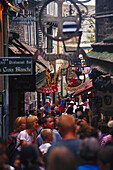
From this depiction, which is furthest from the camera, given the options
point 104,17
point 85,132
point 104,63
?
point 104,17

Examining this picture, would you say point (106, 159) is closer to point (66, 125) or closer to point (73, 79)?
point (66, 125)

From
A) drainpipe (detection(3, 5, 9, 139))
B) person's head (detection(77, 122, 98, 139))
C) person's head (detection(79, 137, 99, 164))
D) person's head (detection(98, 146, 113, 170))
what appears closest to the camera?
person's head (detection(98, 146, 113, 170))

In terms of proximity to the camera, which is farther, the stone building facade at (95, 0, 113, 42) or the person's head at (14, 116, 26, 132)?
the stone building facade at (95, 0, 113, 42)

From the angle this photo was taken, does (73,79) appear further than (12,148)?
Yes

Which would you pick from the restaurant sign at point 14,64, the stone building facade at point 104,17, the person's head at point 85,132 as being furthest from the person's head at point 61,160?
the stone building facade at point 104,17

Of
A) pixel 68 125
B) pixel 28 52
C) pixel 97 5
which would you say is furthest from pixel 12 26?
pixel 68 125

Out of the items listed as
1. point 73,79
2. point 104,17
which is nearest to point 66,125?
point 104,17

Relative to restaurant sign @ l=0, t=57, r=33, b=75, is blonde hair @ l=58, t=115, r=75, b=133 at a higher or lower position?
lower

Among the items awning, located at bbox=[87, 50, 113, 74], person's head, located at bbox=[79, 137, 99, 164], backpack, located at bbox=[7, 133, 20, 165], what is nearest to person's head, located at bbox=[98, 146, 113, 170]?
person's head, located at bbox=[79, 137, 99, 164]

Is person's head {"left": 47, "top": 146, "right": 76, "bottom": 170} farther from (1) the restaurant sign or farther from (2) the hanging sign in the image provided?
(2) the hanging sign

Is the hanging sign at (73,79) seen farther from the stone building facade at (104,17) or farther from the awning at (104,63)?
the awning at (104,63)

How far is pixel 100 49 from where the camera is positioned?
19.2 metres

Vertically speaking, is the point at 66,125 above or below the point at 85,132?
above

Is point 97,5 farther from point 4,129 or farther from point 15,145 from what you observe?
point 15,145
